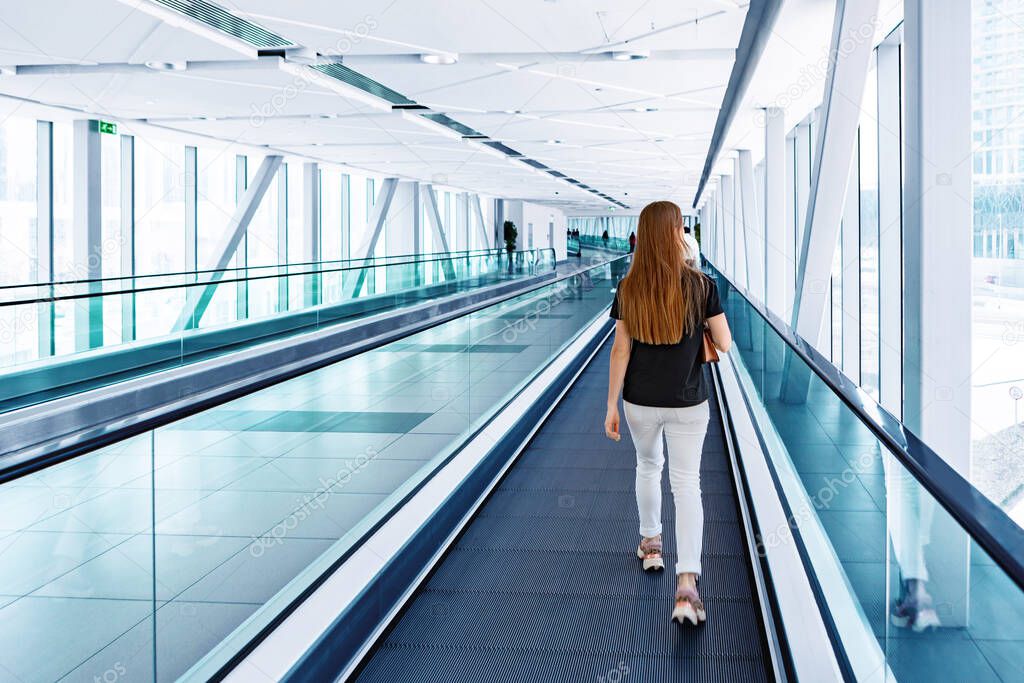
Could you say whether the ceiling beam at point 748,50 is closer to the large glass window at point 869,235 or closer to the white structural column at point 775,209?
the white structural column at point 775,209

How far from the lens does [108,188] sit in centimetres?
1781

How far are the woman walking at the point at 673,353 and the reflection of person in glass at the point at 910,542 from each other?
132 cm

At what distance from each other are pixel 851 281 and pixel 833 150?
7.58m

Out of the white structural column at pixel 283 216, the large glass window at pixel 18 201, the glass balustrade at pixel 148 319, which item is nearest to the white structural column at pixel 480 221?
the white structural column at pixel 283 216

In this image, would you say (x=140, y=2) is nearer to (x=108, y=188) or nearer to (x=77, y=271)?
(x=77, y=271)

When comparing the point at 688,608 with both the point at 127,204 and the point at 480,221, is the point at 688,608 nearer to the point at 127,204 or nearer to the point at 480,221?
the point at 127,204

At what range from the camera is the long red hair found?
3.71 meters

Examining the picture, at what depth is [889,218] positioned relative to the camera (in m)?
11.4

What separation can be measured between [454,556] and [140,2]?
21.4ft

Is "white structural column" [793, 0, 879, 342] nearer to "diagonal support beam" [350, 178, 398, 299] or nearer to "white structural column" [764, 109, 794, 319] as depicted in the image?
"white structural column" [764, 109, 794, 319]

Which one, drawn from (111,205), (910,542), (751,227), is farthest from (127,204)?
(910,542)

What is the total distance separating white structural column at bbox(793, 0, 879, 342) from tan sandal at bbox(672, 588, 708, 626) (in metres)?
4.93

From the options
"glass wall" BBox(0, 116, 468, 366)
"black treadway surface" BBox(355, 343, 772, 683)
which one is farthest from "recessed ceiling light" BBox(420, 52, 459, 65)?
"black treadway surface" BBox(355, 343, 772, 683)

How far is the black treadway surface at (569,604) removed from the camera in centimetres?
332
